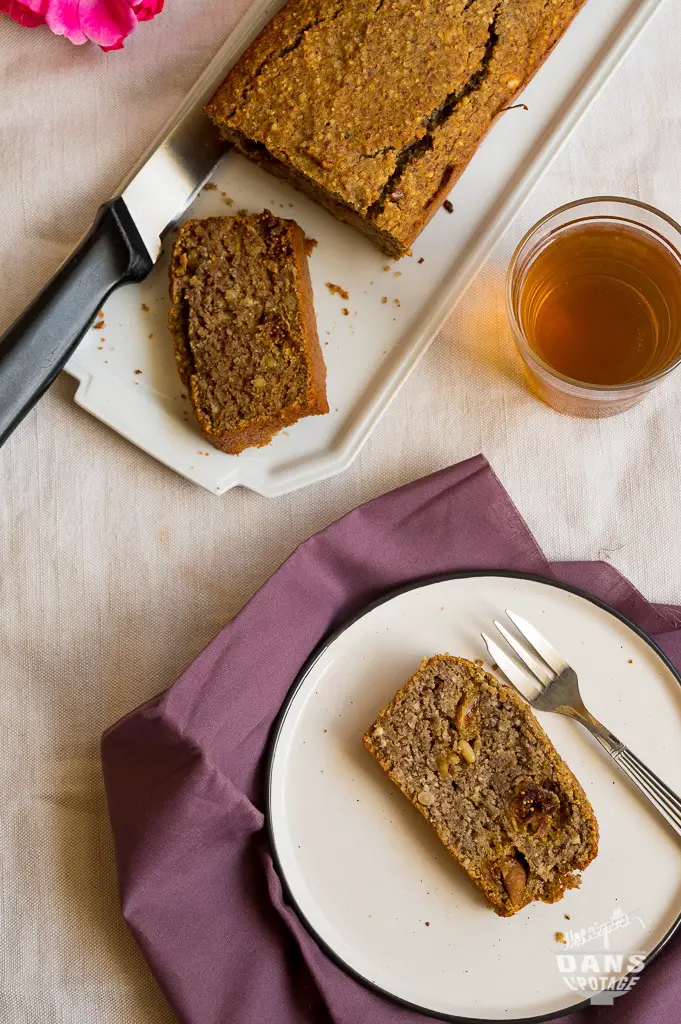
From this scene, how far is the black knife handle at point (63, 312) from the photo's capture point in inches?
73.6

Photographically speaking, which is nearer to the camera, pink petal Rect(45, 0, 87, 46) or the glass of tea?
the glass of tea

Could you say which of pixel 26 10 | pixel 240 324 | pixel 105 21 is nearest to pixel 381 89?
pixel 240 324

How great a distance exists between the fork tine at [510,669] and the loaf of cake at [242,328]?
2.05ft

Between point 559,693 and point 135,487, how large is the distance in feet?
3.35

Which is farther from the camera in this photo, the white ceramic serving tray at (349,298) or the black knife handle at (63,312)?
the white ceramic serving tray at (349,298)

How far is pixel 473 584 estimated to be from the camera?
6.31 ft

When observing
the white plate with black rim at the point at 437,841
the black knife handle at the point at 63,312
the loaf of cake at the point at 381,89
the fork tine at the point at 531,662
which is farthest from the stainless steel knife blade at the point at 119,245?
the fork tine at the point at 531,662

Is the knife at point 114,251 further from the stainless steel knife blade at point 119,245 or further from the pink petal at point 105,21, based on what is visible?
the pink petal at point 105,21

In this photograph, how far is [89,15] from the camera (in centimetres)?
203

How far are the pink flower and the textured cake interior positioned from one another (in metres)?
0.48

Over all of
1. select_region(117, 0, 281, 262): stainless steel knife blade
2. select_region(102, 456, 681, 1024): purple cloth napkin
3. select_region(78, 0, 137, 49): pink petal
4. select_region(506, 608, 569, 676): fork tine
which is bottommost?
select_region(102, 456, 681, 1024): purple cloth napkin

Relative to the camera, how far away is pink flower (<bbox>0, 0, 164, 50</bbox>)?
202 cm

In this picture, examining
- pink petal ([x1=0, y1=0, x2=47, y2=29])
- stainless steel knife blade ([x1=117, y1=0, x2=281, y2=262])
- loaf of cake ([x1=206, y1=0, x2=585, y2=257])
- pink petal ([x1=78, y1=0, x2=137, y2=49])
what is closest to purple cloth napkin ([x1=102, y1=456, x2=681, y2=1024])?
loaf of cake ([x1=206, y1=0, x2=585, y2=257])

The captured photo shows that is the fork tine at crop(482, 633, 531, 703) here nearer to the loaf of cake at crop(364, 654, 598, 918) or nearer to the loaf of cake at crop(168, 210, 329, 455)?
the loaf of cake at crop(364, 654, 598, 918)
